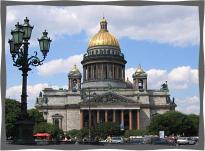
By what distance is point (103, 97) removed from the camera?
84625mm

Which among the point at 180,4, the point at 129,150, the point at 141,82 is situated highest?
the point at 141,82

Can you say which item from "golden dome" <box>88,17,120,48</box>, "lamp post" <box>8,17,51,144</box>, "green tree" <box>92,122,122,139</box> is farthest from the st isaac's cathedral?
"lamp post" <box>8,17,51,144</box>

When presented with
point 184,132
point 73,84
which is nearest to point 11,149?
point 184,132

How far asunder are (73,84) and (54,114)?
671cm

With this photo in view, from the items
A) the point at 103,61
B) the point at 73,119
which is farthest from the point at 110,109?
the point at 103,61

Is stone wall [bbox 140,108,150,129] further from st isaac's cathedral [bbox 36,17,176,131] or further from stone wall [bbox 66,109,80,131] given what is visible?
stone wall [bbox 66,109,80,131]

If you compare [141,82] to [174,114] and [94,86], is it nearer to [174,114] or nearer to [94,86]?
[94,86]

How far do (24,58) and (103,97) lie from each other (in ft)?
232

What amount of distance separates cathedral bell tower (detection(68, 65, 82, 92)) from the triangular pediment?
5.15m

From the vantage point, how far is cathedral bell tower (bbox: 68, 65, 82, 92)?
8844cm

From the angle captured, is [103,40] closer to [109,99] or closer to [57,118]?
[109,99]

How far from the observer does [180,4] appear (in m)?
12.5

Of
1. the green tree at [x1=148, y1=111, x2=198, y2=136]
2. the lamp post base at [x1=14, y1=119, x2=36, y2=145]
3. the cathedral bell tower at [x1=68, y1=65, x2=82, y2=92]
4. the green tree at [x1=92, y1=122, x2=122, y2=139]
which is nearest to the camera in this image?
the lamp post base at [x1=14, y1=119, x2=36, y2=145]

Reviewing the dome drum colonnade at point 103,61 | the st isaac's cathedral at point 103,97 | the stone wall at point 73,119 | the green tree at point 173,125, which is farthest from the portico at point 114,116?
the green tree at point 173,125
